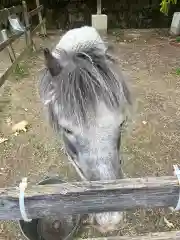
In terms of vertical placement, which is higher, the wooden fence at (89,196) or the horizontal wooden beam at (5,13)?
the horizontal wooden beam at (5,13)

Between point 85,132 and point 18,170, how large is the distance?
6.43ft

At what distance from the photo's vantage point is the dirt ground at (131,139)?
9.37 ft

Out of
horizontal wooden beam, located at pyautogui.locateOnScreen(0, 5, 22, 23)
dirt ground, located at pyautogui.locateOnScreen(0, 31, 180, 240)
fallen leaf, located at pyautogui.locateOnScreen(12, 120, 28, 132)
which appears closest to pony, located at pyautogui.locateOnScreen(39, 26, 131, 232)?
dirt ground, located at pyautogui.locateOnScreen(0, 31, 180, 240)

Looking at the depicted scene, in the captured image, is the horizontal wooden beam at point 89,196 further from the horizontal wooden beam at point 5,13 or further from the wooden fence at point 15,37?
the horizontal wooden beam at point 5,13

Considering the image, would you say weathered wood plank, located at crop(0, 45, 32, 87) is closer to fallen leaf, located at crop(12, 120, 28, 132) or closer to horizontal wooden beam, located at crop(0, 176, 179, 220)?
fallen leaf, located at crop(12, 120, 28, 132)

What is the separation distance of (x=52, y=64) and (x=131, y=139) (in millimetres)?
2221

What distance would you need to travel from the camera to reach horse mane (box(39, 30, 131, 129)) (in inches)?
73.0

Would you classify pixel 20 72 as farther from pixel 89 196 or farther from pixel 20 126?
pixel 89 196

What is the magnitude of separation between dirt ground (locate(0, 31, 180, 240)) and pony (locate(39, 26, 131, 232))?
0.58m

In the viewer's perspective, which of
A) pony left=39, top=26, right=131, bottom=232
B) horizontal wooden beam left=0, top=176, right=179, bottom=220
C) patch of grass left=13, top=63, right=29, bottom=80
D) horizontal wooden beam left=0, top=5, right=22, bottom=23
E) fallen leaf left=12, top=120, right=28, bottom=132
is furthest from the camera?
patch of grass left=13, top=63, right=29, bottom=80

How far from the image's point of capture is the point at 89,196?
127 centimetres

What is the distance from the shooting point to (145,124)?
14.2ft

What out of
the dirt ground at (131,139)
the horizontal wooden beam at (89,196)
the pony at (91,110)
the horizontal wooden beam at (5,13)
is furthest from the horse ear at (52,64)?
the horizontal wooden beam at (5,13)

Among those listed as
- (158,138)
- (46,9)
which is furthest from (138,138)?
(46,9)
